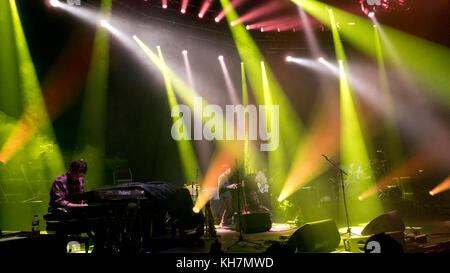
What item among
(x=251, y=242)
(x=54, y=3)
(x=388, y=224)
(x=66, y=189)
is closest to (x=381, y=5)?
(x=388, y=224)

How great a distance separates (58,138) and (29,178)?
125 cm

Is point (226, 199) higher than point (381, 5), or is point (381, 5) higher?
Result: point (381, 5)

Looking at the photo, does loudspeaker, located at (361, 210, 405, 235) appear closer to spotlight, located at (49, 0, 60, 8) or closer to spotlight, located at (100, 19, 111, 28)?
spotlight, located at (100, 19, 111, 28)

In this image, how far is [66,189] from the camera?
3.97 m

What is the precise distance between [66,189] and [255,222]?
386 centimetres

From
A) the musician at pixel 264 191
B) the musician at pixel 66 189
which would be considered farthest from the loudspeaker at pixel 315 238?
the musician at pixel 264 191

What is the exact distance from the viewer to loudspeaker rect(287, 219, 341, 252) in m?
3.80

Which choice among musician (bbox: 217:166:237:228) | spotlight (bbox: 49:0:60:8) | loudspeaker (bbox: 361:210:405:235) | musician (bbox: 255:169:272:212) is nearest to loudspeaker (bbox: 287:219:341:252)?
loudspeaker (bbox: 361:210:405:235)

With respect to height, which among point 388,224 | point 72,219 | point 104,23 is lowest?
point 388,224

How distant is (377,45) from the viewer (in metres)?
9.77

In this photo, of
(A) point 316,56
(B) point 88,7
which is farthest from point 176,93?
(A) point 316,56

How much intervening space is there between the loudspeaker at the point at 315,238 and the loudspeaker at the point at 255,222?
2201 mm

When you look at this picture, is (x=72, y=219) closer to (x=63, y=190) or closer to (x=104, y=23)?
(x=63, y=190)
